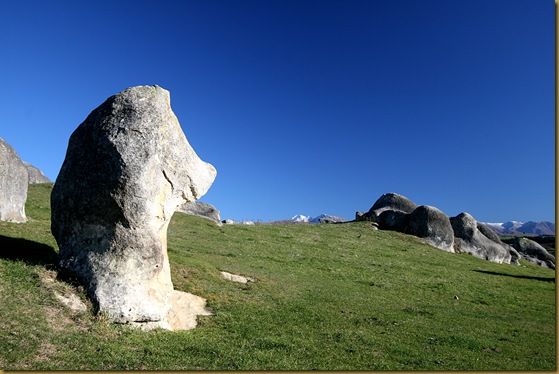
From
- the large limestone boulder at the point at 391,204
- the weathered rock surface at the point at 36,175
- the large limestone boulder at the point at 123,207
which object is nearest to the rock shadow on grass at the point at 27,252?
the large limestone boulder at the point at 123,207

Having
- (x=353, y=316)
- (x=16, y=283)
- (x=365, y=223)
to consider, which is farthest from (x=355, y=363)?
(x=365, y=223)

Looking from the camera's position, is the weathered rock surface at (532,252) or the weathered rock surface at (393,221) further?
the weathered rock surface at (532,252)

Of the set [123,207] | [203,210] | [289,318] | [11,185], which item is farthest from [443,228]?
[123,207]

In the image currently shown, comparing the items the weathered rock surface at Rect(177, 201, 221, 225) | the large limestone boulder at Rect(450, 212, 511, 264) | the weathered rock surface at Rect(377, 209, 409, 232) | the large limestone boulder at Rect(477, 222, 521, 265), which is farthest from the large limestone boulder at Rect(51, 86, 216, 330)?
the large limestone boulder at Rect(477, 222, 521, 265)

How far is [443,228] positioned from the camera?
62562 millimetres

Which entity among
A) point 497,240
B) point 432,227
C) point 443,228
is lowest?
point 432,227

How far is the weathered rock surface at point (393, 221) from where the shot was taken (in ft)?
216

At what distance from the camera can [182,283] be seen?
23.6 meters

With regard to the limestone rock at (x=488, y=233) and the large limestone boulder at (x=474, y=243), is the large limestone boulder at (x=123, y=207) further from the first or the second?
the limestone rock at (x=488, y=233)

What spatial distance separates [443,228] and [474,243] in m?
6.09

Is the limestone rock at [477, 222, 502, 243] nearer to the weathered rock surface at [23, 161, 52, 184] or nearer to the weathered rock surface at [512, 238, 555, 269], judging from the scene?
the weathered rock surface at [512, 238, 555, 269]

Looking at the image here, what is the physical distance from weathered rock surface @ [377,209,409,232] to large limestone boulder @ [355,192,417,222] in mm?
3758

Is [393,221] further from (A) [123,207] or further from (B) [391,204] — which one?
(A) [123,207]

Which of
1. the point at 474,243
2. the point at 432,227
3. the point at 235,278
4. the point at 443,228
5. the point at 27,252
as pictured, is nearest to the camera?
the point at 27,252
